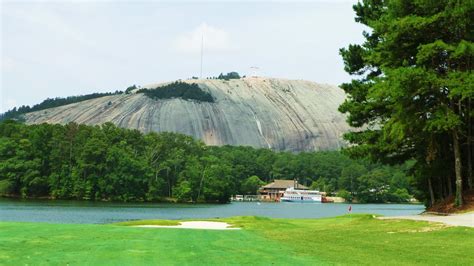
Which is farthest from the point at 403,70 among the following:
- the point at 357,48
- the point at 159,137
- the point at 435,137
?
the point at 159,137

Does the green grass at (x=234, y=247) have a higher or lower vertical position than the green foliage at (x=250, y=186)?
lower

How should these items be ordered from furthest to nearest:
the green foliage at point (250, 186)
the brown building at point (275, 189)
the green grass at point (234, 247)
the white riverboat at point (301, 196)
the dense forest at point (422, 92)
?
the brown building at point (275, 189), the green foliage at point (250, 186), the white riverboat at point (301, 196), the dense forest at point (422, 92), the green grass at point (234, 247)

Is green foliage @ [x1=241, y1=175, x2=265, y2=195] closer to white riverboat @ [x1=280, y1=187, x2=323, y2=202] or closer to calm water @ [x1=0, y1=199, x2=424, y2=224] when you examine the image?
white riverboat @ [x1=280, y1=187, x2=323, y2=202]

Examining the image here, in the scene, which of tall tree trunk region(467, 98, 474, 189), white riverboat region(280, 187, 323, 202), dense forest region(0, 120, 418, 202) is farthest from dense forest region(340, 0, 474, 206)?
white riverboat region(280, 187, 323, 202)

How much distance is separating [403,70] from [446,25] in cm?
423

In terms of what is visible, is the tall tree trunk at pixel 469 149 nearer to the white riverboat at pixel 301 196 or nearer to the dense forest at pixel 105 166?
the dense forest at pixel 105 166

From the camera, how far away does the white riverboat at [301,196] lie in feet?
502

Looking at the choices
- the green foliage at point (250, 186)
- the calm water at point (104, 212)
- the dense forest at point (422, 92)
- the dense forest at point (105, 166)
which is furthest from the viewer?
the green foliage at point (250, 186)

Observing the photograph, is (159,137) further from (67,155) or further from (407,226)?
(407,226)

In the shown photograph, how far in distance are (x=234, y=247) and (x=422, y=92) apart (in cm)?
1557

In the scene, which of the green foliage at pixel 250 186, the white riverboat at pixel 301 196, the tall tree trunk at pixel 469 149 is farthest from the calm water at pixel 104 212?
the green foliage at pixel 250 186

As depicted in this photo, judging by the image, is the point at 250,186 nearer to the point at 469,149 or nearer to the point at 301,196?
the point at 301,196

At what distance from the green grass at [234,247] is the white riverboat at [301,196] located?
436 ft

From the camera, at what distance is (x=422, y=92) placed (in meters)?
27.0
